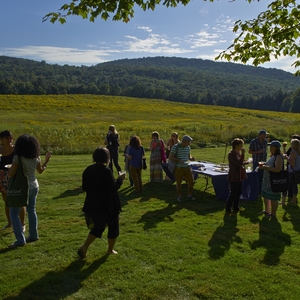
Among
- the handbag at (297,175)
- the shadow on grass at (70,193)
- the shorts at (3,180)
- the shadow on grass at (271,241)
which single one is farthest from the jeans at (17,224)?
the handbag at (297,175)

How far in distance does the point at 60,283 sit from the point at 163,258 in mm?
1641

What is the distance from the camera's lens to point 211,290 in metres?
4.70

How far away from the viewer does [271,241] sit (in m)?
6.57

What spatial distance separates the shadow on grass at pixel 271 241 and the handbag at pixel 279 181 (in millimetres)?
722

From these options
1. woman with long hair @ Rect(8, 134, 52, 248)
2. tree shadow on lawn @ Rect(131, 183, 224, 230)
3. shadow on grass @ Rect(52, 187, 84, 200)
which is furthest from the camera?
shadow on grass @ Rect(52, 187, 84, 200)

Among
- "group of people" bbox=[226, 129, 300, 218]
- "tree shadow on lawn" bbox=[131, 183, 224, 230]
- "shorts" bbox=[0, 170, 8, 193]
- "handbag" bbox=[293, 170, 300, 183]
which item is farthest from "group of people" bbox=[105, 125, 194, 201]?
"shorts" bbox=[0, 170, 8, 193]

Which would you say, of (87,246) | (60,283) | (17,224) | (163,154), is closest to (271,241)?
(87,246)

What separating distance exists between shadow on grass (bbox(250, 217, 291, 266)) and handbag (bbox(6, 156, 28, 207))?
3915mm

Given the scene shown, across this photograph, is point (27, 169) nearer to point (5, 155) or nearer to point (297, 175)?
point (5, 155)

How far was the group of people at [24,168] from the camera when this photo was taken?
568 cm

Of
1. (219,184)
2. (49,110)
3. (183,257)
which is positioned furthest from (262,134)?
(49,110)

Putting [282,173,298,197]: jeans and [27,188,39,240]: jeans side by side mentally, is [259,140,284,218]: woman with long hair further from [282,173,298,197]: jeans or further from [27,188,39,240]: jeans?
[27,188,39,240]: jeans

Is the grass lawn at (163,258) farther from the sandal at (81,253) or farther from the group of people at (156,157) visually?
the group of people at (156,157)

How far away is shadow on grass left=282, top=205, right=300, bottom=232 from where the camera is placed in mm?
7655
